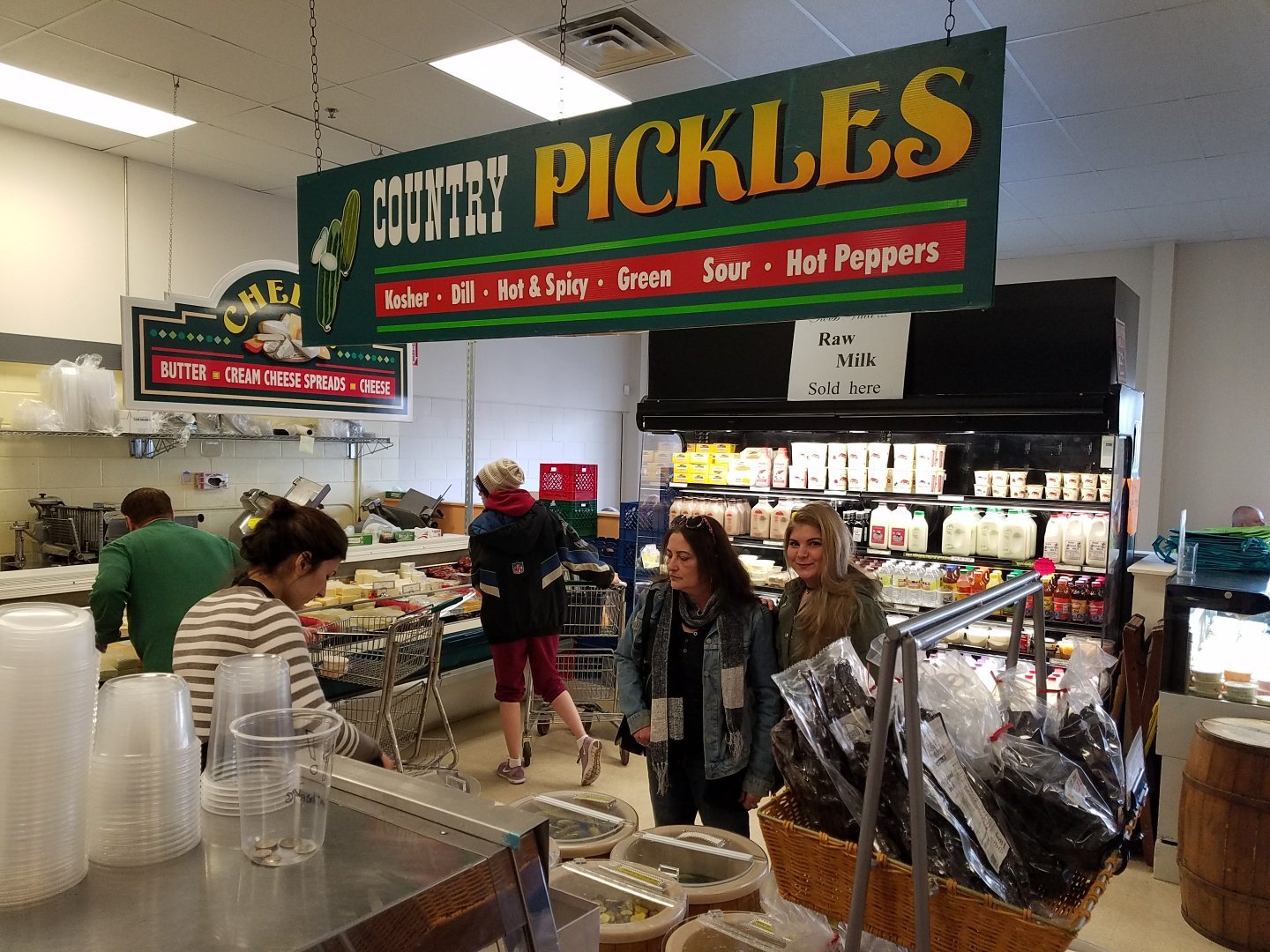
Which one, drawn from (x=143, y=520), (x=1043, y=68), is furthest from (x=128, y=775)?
(x=1043, y=68)

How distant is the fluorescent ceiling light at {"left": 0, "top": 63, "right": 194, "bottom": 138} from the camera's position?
4965mm

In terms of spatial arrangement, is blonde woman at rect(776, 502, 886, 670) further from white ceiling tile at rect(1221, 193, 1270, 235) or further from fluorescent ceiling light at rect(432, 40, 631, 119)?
white ceiling tile at rect(1221, 193, 1270, 235)

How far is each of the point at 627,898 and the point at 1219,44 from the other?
4566 millimetres

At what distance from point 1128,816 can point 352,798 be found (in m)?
1.26

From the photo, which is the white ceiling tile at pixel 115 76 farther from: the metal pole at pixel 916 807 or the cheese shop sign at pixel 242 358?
the metal pole at pixel 916 807

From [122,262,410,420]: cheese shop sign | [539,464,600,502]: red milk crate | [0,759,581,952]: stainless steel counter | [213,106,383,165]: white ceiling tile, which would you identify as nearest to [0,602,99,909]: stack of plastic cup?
[0,759,581,952]: stainless steel counter

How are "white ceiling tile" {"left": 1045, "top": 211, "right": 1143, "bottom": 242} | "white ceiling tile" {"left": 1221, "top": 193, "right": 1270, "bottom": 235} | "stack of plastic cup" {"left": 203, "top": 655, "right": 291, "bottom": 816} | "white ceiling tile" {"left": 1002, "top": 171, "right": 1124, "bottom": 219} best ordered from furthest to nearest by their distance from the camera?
"white ceiling tile" {"left": 1045, "top": 211, "right": 1143, "bottom": 242} < "white ceiling tile" {"left": 1221, "top": 193, "right": 1270, "bottom": 235} < "white ceiling tile" {"left": 1002, "top": 171, "right": 1124, "bottom": 219} < "stack of plastic cup" {"left": 203, "top": 655, "right": 291, "bottom": 816}

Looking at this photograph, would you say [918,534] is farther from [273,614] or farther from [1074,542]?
[273,614]

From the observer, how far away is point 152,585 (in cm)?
374

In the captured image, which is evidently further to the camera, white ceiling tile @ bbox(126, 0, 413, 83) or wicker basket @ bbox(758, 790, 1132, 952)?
white ceiling tile @ bbox(126, 0, 413, 83)

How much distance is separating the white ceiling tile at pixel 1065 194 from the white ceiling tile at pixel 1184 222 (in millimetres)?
370

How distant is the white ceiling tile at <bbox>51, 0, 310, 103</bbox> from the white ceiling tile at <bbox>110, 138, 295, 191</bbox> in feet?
4.67

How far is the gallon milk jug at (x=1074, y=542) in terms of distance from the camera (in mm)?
4426

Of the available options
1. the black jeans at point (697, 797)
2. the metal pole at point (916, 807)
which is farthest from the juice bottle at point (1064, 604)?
the metal pole at point (916, 807)
